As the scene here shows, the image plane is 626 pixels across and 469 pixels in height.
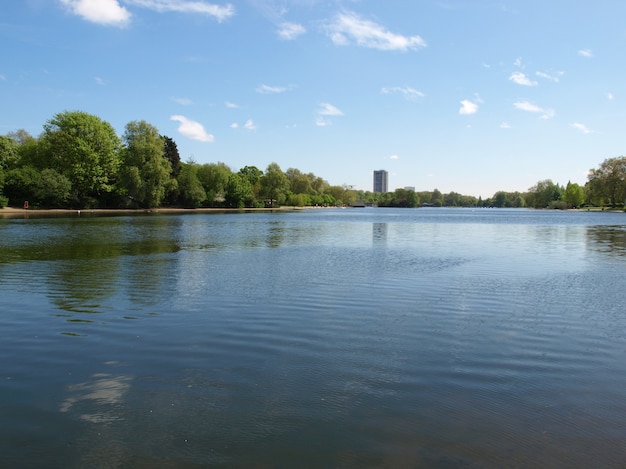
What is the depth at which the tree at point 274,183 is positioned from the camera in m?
141

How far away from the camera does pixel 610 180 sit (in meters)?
123

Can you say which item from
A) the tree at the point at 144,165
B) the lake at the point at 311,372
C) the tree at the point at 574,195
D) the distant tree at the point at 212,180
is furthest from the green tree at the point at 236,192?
the tree at the point at 574,195

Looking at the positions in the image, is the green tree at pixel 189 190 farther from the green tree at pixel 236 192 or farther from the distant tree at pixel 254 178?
the distant tree at pixel 254 178

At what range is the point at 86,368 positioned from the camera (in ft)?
23.0

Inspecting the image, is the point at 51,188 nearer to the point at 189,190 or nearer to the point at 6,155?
the point at 6,155

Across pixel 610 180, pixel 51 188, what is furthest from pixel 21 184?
pixel 610 180

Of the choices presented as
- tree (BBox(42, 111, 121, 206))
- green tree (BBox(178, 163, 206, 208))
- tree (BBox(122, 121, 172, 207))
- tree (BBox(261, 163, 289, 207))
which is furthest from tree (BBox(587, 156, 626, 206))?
tree (BBox(42, 111, 121, 206))

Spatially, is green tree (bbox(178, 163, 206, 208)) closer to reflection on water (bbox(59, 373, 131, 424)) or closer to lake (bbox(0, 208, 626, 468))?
lake (bbox(0, 208, 626, 468))

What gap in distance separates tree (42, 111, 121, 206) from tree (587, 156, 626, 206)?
12296 cm

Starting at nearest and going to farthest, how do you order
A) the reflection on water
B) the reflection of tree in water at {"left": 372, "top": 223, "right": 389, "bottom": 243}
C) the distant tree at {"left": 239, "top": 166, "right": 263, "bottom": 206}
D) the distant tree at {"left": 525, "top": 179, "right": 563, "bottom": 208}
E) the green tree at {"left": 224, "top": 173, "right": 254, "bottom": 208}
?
1. the reflection on water
2. the reflection of tree in water at {"left": 372, "top": 223, "right": 389, "bottom": 243}
3. the green tree at {"left": 224, "top": 173, "right": 254, "bottom": 208}
4. the distant tree at {"left": 239, "top": 166, "right": 263, "bottom": 206}
5. the distant tree at {"left": 525, "top": 179, "right": 563, "bottom": 208}

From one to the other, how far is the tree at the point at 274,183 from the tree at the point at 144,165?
187 ft

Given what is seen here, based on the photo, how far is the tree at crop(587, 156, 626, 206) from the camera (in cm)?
12200

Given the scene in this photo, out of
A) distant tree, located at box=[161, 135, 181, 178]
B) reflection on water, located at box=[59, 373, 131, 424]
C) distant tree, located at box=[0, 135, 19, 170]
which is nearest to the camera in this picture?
reflection on water, located at box=[59, 373, 131, 424]

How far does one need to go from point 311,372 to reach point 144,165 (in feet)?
268
